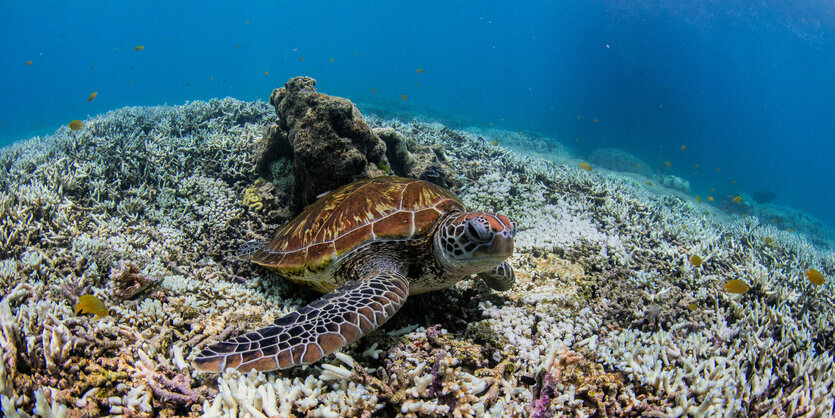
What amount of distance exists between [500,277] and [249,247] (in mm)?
2607

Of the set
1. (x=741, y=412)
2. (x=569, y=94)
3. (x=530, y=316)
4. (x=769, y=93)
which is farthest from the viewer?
(x=569, y=94)

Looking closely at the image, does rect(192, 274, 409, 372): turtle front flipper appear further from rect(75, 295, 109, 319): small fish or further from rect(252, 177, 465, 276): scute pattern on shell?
rect(75, 295, 109, 319): small fish

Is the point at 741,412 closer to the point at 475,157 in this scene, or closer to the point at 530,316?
the point at 530,316

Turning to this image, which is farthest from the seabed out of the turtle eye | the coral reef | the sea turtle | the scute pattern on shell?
the coral reef

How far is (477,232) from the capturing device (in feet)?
7.16

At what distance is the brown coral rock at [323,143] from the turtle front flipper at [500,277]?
1.89 meters

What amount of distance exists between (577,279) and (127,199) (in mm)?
5663

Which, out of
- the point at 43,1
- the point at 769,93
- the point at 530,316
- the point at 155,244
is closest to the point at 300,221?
the point at 155,244

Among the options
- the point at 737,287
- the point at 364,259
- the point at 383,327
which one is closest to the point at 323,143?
the point at 364,259

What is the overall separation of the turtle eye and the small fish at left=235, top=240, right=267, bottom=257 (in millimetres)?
2320

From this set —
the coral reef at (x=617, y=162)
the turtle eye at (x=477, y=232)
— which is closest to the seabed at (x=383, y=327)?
the turtle eye at (x=477, y=232)

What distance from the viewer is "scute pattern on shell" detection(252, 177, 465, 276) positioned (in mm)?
2629

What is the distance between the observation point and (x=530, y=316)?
263 cm

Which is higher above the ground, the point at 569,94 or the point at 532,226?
the point at 569,94
